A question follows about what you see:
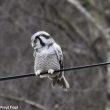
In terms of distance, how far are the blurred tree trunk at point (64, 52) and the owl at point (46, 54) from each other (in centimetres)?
354

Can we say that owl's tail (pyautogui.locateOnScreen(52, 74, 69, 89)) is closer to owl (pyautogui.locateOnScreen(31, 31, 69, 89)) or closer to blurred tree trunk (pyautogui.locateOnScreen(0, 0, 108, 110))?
owl (pyautogui.locateOnScreen(31, 31, 69, 89))

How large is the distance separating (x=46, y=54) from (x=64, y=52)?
5.42m

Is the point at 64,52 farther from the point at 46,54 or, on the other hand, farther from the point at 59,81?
the point at 46,54

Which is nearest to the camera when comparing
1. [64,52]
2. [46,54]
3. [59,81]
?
[46,54]

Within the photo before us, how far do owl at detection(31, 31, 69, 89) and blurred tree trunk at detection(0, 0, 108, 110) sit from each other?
139 inches

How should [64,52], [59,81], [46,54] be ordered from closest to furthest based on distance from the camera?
1. [46,54]
2. [59,81]
3. [64,52]

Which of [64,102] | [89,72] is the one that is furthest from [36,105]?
[89,72]

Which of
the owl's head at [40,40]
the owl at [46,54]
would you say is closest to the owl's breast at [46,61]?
the owl at [46,54]

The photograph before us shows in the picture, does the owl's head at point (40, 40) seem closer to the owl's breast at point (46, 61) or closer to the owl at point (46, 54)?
the owl at point (46, 54)

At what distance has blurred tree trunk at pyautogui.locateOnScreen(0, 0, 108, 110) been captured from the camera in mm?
14414

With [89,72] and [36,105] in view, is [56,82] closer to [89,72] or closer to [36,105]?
[36,105]

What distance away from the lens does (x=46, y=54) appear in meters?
9.83

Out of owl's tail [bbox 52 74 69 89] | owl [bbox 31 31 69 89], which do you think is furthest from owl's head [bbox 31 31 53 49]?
owl's tail [bbox 52 74 69 89]

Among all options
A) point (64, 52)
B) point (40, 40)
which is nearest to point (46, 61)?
point (40, 40)
